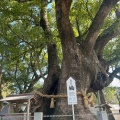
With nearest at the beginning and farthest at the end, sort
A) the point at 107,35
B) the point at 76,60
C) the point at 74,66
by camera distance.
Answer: the point at 74,66
the point at 76,60
the point at 107,35

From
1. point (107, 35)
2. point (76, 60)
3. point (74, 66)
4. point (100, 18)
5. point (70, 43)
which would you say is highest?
point (100, 18)

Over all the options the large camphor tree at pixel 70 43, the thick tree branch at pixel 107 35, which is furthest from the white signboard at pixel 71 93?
the thick tree branch at pixel 107 35

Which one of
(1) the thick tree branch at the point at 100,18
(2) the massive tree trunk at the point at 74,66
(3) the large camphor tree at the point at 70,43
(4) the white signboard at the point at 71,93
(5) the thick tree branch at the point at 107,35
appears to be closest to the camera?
(4) the white signboard at the point at 71,93

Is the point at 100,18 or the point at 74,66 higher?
the point at 100,18

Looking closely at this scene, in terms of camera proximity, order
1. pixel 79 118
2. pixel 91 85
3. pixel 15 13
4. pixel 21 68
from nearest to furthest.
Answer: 1. pixel 79 118
2. pixel 91 85
3. pixel 15 13
4. pixel 21 68

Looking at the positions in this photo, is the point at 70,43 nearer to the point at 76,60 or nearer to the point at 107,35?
the point at 76,60

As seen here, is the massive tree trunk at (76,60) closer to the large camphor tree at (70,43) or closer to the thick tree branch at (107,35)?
the large camphor tree at (70,43)

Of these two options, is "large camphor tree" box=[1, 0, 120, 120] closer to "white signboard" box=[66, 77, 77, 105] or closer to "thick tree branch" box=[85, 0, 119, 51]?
"thick tree branch" box=[85, 0, 119, 51]

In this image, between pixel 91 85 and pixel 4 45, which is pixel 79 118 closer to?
pixel 91 85

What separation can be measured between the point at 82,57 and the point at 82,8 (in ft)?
12.6

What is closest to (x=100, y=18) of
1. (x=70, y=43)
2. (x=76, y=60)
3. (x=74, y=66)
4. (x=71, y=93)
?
(x=70, y=43)

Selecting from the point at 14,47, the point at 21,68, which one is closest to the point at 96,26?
the point at 14,47

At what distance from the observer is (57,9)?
25.0ft

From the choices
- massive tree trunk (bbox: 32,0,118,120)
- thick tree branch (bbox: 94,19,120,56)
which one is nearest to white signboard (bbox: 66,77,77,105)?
massive tree trunk (bbox: 32,0,118,120)
